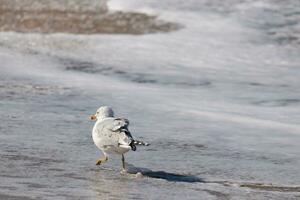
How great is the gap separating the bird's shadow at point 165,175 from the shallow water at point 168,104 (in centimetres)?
1

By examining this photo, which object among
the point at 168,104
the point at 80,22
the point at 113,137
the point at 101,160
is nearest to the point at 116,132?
the point at 113,137

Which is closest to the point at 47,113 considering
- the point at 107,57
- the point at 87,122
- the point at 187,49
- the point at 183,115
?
the point at 87,122

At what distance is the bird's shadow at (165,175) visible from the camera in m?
5.61

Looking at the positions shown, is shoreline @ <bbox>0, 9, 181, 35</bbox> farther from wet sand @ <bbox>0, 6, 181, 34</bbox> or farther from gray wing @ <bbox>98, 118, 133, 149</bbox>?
gray wing @ <bbox>98, 118, 133, 149</bbox>

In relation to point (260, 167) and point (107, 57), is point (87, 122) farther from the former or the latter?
point (107, 57)

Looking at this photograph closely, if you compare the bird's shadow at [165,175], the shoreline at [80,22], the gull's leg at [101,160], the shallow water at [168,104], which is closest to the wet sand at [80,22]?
the shoreline at [80,22]

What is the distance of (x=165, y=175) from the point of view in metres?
5.73

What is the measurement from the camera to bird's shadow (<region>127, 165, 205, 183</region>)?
18.4 ft

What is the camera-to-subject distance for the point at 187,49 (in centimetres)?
1143

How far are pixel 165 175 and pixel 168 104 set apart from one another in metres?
2.56

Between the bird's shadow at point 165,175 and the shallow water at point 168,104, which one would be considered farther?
the bird's shadow at point 165,175

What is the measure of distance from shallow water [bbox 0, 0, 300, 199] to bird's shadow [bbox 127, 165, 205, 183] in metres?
0.01

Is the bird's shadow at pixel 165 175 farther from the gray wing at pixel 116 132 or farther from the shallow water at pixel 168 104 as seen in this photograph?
the gray wing at pixel 116 132

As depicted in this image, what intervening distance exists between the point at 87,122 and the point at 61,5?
651 cm
